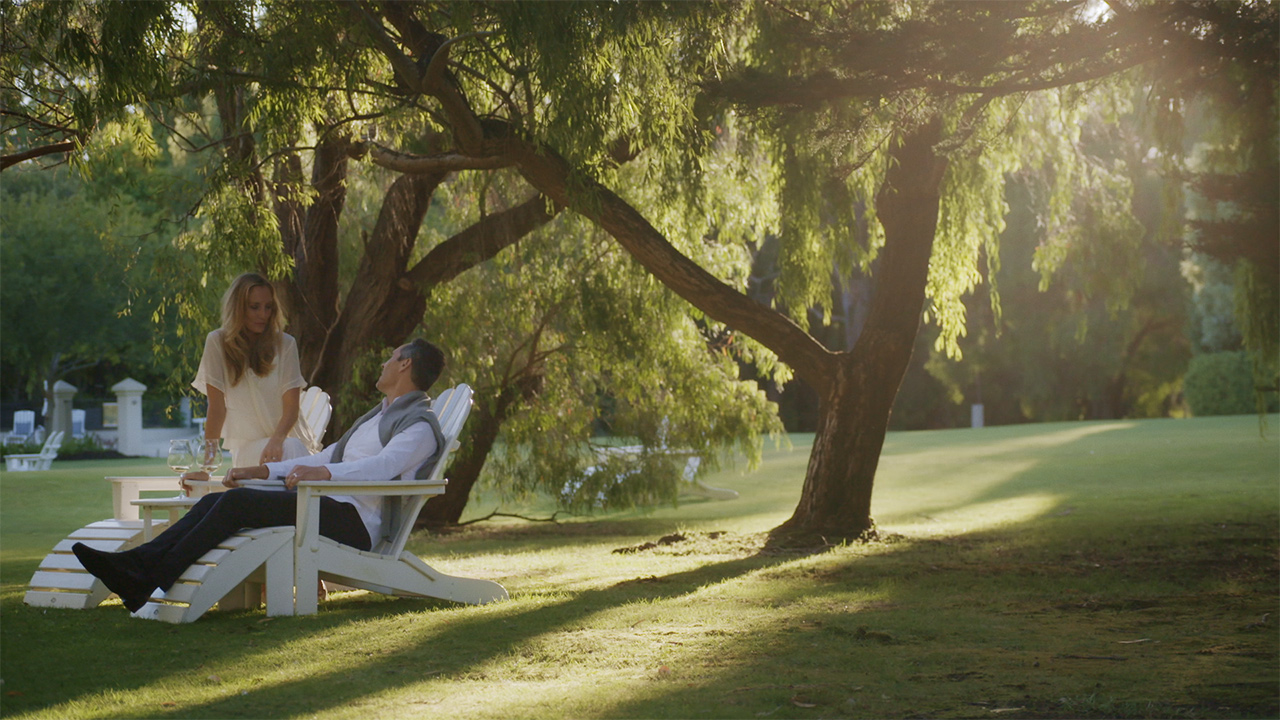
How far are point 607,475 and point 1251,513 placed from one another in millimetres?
5575

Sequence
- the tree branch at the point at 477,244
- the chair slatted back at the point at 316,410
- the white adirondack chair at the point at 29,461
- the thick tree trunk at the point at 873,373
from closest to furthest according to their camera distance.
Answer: the chair slatted back at the point at 316,410 → the thick tree trunk at the point at 873,373 → the tree branch at the point at 477,244 → the white adirondack chair at the point at 29,461

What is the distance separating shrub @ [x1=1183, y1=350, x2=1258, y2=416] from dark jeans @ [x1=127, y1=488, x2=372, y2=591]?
1054 inches

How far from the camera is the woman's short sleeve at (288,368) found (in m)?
5.67

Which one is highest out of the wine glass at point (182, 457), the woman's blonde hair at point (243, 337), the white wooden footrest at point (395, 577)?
the woman's blonde hair at point (243, 337)

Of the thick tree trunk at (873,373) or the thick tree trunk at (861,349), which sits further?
the thick tree trunk at (873,373)

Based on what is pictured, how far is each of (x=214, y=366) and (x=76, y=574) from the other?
1.13 metres

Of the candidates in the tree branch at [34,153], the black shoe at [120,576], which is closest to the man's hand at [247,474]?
the black shoe at [120,576]

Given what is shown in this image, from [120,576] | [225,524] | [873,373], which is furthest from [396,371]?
[873,373]

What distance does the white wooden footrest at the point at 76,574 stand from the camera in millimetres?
5266

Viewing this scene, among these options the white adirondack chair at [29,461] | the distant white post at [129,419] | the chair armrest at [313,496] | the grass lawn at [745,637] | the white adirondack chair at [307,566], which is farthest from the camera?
the distant white post at [129,419]

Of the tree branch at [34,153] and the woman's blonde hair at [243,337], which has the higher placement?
the tree branch at [34,153]

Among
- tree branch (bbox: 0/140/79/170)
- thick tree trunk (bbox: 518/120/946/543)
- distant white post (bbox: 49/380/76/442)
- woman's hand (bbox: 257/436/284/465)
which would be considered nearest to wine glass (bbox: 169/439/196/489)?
woman's hand (bbox: 257/436/284/465)

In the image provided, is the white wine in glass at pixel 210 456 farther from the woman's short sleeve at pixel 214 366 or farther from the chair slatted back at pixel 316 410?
the chair slatted back at pixel 316 410

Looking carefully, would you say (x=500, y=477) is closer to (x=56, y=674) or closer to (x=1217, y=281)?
(x=56, y=674)
